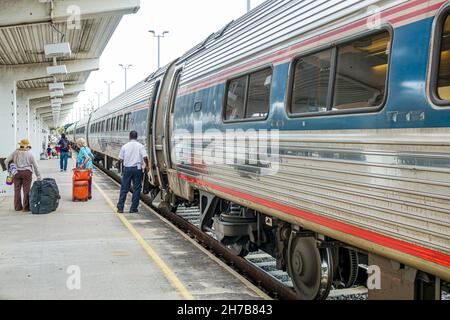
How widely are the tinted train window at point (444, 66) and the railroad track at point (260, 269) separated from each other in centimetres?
244

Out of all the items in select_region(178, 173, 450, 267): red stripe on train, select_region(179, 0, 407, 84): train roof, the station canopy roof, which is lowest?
select_region(178, 173, 450, 267): red stripe on train

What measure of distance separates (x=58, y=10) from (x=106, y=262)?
7065mm

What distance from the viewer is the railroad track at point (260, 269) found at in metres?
5.96

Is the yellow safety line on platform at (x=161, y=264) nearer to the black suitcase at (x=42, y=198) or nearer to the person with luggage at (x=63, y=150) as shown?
the black suitcase at (x=42, y=198)

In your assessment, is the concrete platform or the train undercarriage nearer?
the train undercarriage

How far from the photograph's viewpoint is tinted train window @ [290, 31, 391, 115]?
3922 mm

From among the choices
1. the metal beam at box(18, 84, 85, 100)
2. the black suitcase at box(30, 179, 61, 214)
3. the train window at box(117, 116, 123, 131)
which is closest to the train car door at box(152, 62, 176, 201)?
the black suitcase at box(30, 179, 61, 214)

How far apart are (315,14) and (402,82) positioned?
1497 millimetres

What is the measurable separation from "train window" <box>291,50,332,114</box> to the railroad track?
1.72 metres

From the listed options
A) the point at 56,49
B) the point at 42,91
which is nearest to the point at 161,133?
the point at 56,49

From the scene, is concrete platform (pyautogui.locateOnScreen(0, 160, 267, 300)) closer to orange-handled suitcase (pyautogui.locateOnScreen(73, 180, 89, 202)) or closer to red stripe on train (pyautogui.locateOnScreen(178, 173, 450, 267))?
red stripe on train (pyautogui.locateOnScreen(178, 173, 450, 267))

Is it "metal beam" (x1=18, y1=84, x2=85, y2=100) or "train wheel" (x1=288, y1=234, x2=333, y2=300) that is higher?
"metal beam" (x1=18, y1=84, x2=85, y2=100)

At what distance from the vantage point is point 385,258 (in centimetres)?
399
